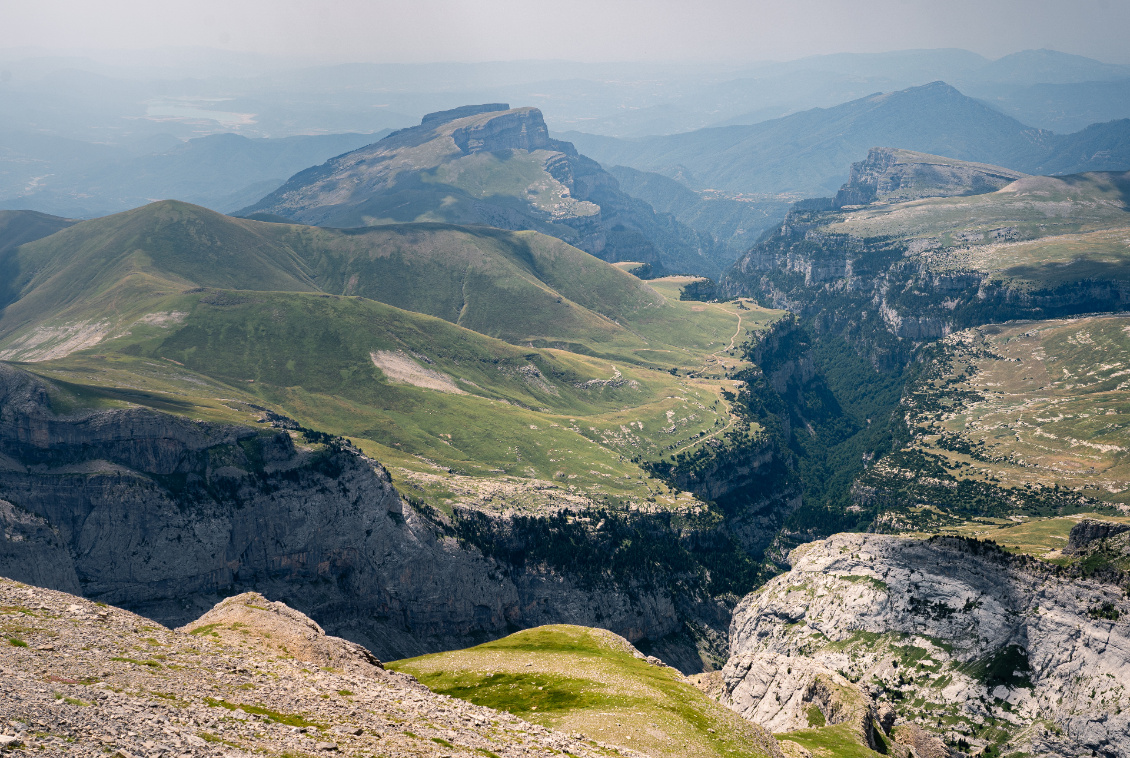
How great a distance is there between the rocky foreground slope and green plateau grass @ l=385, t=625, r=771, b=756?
450 inches

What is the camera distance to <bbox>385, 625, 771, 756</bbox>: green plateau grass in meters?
84.1

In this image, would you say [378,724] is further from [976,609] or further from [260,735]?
[976,609]

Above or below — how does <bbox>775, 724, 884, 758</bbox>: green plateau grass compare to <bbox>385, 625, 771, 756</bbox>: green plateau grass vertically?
below

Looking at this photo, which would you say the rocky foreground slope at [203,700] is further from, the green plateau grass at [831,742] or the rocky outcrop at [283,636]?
the green plateau grass at [831,742]

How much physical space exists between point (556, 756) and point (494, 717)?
33.7ft

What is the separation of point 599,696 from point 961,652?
103 meters

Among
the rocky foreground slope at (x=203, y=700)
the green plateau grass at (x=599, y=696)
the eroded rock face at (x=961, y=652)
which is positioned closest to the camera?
the rocky foreground slope at (x=203, y=700)

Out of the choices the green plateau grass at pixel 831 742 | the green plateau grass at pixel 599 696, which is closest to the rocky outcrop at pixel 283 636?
the green plateau grass at pixel 599 696

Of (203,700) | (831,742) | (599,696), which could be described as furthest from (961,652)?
(203,700)

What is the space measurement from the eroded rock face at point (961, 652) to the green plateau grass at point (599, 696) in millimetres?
37012

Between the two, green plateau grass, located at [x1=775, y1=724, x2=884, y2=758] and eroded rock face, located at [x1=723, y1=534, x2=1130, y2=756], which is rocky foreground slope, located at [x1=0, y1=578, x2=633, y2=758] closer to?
green plateau grass, located at [x1=775, y1=724, x2=884, y2=758]

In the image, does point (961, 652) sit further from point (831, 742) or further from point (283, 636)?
point (283, 636)

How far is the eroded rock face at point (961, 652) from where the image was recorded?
13975 centimetres

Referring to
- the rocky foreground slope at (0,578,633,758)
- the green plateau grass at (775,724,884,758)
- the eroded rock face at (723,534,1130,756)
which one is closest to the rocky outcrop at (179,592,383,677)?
the rocky foreground slope at (0,578,633,758)
